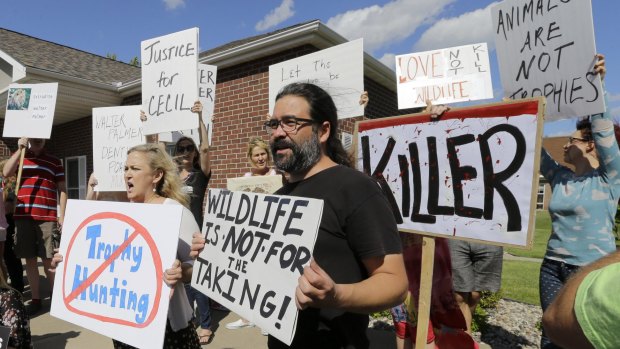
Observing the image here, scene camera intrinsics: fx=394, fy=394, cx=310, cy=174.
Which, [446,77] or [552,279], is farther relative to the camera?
[446,77]

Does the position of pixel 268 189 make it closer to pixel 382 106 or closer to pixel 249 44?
pixel 249 44

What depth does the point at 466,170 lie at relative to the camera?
212cm

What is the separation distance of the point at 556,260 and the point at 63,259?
9.83ft

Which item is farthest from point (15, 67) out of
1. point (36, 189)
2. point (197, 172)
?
point (197, 172)

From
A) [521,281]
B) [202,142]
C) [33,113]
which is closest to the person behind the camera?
[202,142]

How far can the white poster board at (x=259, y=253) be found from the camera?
1.29 metres

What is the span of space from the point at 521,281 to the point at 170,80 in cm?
711

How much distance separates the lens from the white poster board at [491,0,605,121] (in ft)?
7.51

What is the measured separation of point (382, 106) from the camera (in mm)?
7516

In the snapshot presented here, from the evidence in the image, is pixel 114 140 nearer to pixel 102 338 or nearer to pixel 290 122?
pixel 102 338

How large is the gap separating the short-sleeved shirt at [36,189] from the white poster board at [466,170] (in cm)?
425

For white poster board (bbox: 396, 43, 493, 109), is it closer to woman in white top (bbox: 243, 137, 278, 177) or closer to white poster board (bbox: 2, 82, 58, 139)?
woman in white top (bbox: 243, 137, 278, 177)

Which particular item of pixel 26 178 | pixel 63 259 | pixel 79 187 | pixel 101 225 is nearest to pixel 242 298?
pixel 101 225

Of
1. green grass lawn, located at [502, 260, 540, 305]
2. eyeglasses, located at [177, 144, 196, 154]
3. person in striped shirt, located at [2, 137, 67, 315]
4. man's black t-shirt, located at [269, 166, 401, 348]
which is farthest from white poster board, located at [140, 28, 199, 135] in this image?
green grass lawn, located at [502, 260, 540, 305]
